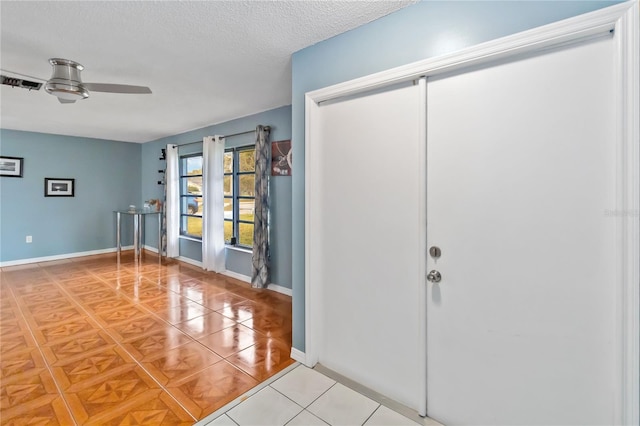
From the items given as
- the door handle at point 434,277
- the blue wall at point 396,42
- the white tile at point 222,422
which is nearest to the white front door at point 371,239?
the door handle at point 434,277

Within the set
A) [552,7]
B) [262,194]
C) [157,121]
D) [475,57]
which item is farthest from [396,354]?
[157,121]

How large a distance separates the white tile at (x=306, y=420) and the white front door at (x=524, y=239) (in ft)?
2.16

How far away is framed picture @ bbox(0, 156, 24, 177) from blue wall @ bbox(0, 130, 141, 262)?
0.07m

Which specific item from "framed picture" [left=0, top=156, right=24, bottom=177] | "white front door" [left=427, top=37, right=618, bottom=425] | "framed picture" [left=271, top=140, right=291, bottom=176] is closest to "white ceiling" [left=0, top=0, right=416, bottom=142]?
"framed picture" [left=271, top=140, right=291, bottom=176]

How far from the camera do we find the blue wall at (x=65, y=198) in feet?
17.1

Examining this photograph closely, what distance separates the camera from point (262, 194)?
3.93 metres

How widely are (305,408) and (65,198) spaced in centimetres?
645

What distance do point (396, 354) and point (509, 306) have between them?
735 mm

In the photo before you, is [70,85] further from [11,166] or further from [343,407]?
[11,166]

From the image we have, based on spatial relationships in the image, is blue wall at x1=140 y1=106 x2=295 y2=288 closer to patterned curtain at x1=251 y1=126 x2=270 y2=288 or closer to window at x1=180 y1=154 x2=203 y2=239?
patterned curtain at x1=251 y1=126 x2=270 y2=288

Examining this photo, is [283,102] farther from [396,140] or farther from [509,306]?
[509,306]

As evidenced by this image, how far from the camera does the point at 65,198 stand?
228 inches

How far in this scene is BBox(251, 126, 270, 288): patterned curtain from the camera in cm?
392

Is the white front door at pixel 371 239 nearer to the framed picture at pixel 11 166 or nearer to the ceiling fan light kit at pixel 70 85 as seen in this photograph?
the ceiling fan light kit at pixel 70 85
